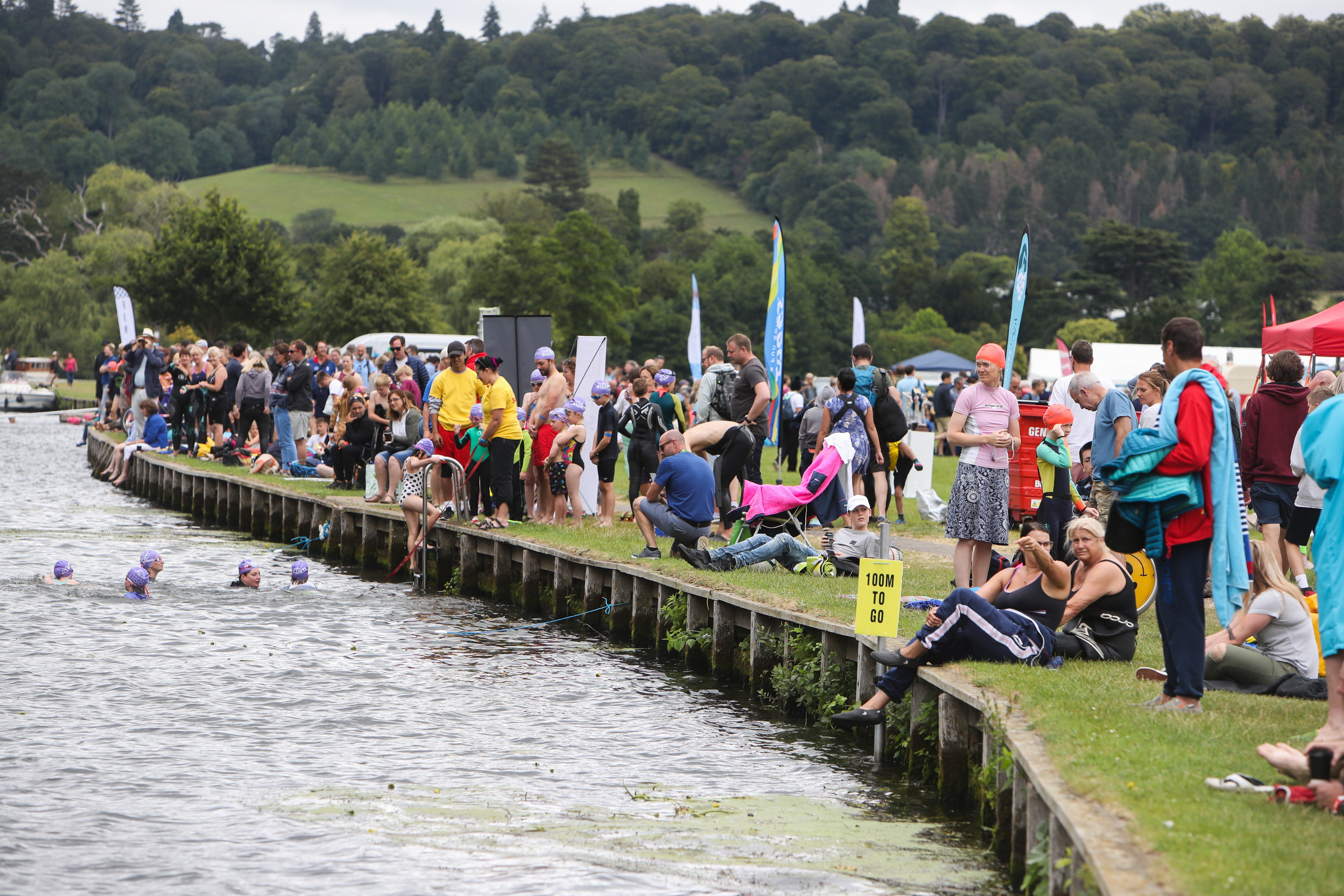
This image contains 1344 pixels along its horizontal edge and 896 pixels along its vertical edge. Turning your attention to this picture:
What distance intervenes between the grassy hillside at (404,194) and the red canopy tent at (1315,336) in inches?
5275

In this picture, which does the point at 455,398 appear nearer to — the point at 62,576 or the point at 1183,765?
the point at 62,576

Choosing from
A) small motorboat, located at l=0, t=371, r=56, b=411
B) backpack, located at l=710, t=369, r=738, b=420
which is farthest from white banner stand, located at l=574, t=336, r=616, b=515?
small motorboat, located at l=0, t=371, r=56, b=411

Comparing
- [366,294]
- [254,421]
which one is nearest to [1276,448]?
[254,421]

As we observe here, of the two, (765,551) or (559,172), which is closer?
(765,551)

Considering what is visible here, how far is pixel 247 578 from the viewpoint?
53.4 ft

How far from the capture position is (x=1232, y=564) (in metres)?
7.00

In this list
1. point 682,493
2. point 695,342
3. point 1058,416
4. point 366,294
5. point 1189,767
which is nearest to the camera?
point 1189,767

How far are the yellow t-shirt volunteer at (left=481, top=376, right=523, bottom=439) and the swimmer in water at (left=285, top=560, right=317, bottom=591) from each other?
2744mm

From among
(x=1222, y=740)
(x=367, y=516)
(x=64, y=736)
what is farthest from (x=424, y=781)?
(x=367, y=516)

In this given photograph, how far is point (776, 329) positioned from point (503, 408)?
3406 millimetres

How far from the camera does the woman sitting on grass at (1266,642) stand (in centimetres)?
845

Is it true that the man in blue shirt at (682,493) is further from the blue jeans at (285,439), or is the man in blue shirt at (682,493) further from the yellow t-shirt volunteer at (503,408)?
the blue jeans at (285,439)

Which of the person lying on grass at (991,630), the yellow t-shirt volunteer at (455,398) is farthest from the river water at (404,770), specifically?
the yellow t-shirt volunteer at (455,398)

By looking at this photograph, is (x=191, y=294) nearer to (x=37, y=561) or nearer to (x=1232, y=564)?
(x=37, y=561)
